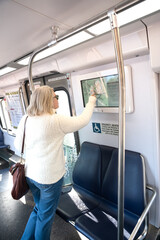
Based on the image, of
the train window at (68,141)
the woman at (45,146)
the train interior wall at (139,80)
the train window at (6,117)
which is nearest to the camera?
the train interior wall at (139,80)

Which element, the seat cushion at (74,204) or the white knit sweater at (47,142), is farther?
the seat cushion at (74,204)

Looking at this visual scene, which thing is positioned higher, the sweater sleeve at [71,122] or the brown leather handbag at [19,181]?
the sweater sleeve at [71,122]

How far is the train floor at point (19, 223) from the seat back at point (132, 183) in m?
0.39

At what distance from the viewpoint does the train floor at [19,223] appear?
213cm

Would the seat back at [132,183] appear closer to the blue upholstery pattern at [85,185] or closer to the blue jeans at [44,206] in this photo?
the blue upholstery pattern at [85,185]

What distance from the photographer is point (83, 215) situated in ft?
5.89

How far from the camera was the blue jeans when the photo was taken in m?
1.63

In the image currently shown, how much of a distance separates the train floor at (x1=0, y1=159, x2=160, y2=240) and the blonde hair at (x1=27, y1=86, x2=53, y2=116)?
167 cm

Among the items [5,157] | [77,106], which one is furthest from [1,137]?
[77,106]

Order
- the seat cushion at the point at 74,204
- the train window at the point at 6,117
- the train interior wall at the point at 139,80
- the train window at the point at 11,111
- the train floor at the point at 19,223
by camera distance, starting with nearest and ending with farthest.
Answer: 1. the train interior wall at the point at 139,80
2. the seat cushion at the point at 74,204
3. the train floor at the point at 19,223
4. the train window at the point at 11,111
5. the train window at the point at 6,117

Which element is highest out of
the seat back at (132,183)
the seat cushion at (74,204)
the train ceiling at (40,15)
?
the train ceiling at (40,15)

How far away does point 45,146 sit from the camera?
153cm

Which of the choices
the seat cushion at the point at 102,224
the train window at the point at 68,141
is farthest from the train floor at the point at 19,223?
the train window at the point at 68,141

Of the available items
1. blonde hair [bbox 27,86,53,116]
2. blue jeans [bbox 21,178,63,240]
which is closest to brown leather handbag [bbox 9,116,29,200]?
blue jeans [bbox 21,178,63,240]
